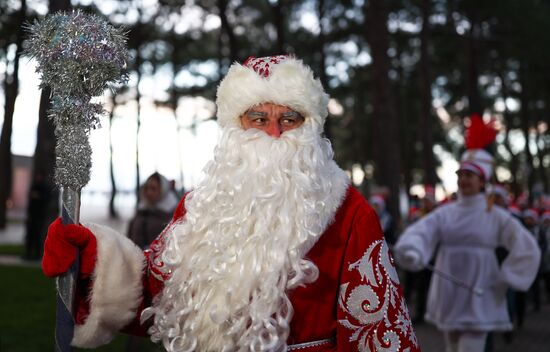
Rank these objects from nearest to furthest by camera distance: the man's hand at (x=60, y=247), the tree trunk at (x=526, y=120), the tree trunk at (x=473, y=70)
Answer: the man's hand at (x=60, y=247) < the tree trunk at (x=473, y=70) < the tree trunk at (x=526, y=120)

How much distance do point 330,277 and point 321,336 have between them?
0.86 ft

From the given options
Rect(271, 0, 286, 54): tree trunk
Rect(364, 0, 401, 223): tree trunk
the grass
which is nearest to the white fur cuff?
the grass

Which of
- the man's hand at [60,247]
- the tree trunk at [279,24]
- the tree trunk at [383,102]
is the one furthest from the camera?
the tree trunk at [279,24]

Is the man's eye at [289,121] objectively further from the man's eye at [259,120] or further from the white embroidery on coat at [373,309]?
the white embroidery on coat at [373,309]

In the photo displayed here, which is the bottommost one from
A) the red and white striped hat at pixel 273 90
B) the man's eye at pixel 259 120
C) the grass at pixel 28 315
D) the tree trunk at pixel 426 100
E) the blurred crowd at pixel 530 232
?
the grass at pixel 28 315

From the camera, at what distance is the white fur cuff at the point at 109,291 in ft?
10.4

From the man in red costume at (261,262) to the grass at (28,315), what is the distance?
4.34 meters

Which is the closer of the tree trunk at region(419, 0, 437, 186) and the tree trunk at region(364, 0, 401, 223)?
the tree trunk at region(364, 0, 401, 223)

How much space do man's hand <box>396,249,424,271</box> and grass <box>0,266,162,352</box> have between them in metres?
2.79

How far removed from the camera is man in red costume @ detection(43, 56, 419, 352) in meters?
3.05

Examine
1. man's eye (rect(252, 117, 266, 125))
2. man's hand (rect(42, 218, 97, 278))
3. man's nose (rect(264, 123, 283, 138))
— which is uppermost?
man's eye (rect(252, 117, 266, 125))

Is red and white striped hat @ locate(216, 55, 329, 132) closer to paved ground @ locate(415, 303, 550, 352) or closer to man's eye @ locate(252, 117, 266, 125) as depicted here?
man's eye @ locate(252, 117, 266, 125)

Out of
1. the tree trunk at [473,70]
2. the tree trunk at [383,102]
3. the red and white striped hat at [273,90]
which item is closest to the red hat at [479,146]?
the red and white striped hat at [273,90]

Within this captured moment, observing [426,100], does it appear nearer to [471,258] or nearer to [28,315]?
[28,315]
